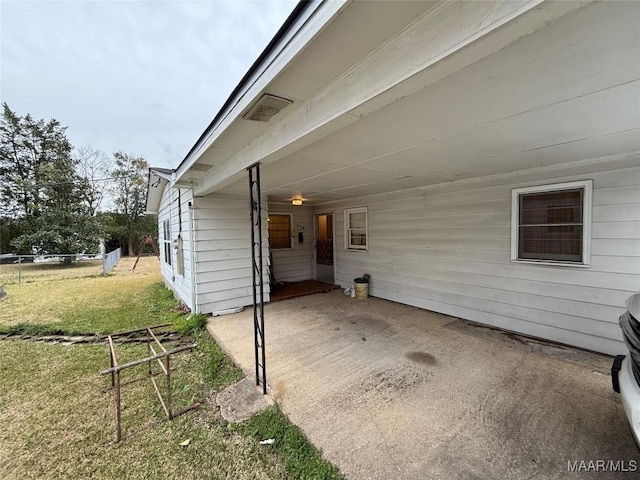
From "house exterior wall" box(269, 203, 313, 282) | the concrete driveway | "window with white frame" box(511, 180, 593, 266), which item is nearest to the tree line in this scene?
"house exterior wall" box(269, 203, 313, 282)

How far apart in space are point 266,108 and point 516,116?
1.87 meters

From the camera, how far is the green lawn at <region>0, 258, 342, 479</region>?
1.77m

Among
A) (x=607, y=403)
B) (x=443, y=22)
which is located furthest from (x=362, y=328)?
(x=443, y=22)

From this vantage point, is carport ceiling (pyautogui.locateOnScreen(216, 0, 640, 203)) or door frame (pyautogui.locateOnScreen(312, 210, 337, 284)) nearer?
carport ceiling (pyautogui.locateOnScreen(216, 0, 640, 203))

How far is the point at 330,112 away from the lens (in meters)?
1.59

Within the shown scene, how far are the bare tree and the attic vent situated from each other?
20.1m

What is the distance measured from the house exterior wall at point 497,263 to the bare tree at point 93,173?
1968cm

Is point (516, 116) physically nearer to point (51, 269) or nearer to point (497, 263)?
point (497, 263)

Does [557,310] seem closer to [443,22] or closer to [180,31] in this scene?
[443,22]

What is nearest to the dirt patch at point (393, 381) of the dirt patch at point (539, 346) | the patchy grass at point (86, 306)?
the dirt patch at point (539, 346)

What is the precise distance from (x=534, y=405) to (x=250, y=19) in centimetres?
795

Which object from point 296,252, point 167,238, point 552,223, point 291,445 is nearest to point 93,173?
point 167,238

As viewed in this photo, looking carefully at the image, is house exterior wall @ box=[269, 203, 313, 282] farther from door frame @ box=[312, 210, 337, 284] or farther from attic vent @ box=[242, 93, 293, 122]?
attic vent @ box=[242, 93, 293, 122]

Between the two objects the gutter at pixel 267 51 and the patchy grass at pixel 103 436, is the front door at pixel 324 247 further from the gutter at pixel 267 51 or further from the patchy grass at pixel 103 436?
the gutter at pixel 267 51
